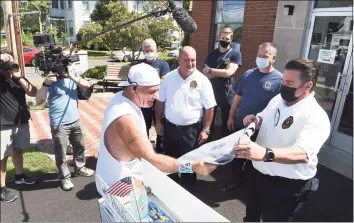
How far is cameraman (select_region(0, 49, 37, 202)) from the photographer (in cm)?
325

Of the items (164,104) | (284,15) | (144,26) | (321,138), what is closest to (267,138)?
(321,138)

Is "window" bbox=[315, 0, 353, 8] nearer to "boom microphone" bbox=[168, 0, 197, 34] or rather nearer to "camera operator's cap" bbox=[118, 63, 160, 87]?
"boom microphone" bbox=[168, 0, 197, 34]

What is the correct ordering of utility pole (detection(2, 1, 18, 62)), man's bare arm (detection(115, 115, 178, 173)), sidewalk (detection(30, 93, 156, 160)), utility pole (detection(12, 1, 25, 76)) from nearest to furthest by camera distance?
man's bare arm (detection(115, 115, 178, 173)) < utility pole (detection(2, 1, 18, 62)) < utility pole (detection(12, 1, 25, 76)) < sidewalk (detection(30, 93, 156, 160))

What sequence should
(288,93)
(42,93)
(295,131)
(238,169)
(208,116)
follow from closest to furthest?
(295,131) → (288,93) → (42,93) → (208,116) → (238,169)

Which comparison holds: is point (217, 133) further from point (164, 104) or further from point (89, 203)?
point (89, 203)

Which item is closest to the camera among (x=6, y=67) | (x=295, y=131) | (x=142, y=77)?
(x=142, y=77)

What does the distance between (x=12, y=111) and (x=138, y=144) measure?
2.47 m

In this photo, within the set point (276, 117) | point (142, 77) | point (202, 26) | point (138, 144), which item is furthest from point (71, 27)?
point (138, 144)

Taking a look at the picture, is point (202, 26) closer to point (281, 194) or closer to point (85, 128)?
point (85, 128)

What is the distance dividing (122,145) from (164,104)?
6.39ft

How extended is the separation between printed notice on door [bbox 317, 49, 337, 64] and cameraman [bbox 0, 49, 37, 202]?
4.61 metres

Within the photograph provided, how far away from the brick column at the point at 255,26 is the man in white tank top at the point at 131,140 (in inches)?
178

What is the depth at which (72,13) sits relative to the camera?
36656 millimetres

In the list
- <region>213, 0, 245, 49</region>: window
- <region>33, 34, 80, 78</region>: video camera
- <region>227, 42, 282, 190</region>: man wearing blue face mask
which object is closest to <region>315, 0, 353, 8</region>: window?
<region>213, 0, 245, 49</region>: window
